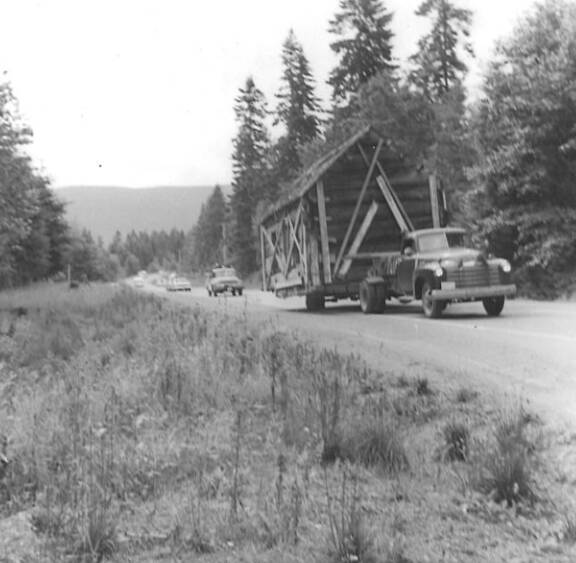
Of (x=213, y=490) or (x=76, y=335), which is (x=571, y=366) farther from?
(x=76, y=335)

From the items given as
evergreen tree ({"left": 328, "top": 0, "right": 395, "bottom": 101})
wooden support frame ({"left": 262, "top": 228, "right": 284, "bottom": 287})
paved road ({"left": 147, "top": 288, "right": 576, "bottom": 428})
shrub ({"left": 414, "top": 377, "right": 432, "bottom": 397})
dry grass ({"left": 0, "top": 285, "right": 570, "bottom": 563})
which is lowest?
dry grass ({"left": 0, "top": 285, "right": 570, "bottom": 563})

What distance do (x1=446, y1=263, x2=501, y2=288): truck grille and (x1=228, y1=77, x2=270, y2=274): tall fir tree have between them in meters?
3.67

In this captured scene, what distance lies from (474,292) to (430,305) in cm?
84

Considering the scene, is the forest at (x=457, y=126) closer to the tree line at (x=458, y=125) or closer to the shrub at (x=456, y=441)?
the tree line at (x=458, y=125)

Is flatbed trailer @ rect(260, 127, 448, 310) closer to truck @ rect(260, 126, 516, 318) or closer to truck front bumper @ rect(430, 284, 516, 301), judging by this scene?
truck @ rect(260, 126, 516, 318)

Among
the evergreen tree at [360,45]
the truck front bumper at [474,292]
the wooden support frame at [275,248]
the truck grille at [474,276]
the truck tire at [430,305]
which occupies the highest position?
the evergreen tree at [360,45]

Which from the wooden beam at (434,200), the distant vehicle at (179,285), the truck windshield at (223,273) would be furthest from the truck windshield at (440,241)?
the distant vehicle at (179,285)

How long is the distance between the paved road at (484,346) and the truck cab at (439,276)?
377 mm

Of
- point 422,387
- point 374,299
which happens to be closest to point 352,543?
point 422,387

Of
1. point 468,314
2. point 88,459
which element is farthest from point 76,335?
point 88,459

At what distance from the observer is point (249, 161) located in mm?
6172

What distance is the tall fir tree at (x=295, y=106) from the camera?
3881 mm

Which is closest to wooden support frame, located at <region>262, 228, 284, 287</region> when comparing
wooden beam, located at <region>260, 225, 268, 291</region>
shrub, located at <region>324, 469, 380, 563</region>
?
wooden beam, located at <region>260, 225, 268, 291</region>

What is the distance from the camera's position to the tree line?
4.06 metres
